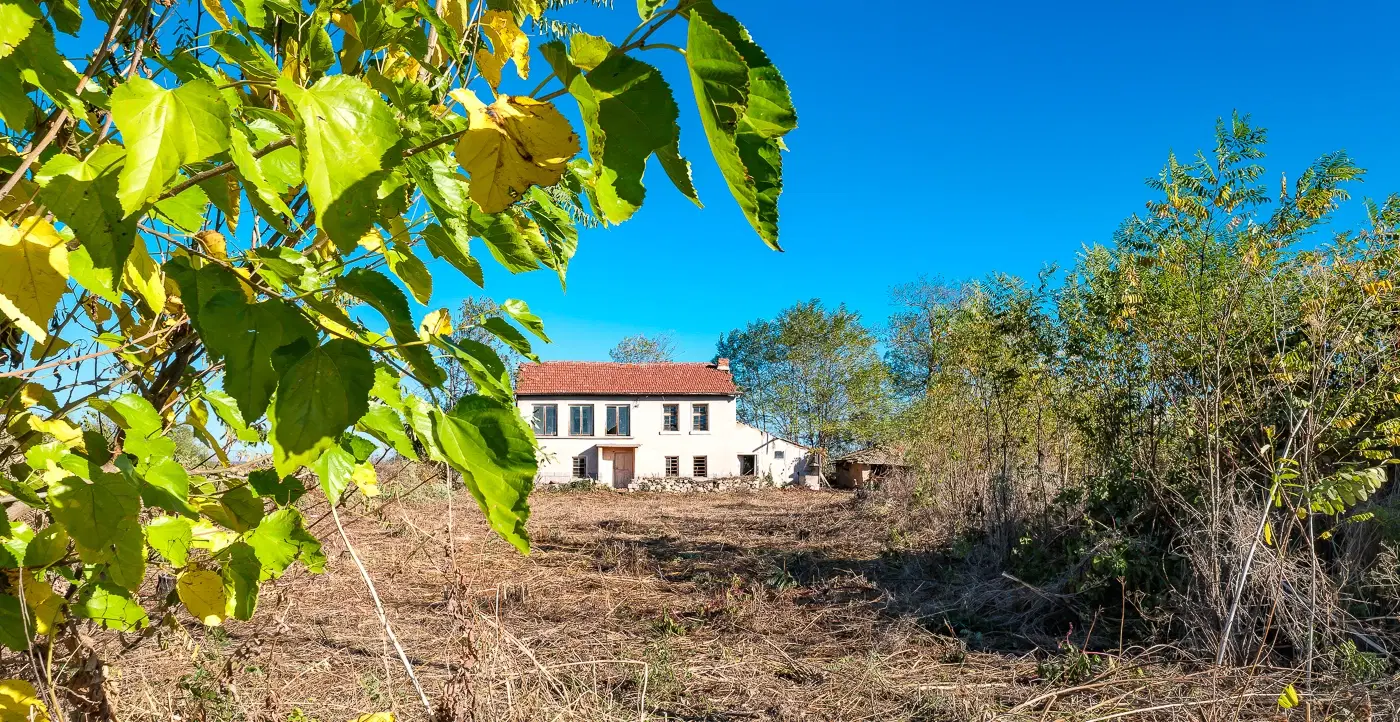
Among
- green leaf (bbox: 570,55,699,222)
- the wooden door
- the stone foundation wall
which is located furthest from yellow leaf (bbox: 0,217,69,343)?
the wooden door

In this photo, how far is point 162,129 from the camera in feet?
1.52

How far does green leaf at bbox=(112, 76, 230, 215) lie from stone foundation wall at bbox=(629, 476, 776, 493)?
1056 inches

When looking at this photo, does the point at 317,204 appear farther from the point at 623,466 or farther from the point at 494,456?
the point at 623,466

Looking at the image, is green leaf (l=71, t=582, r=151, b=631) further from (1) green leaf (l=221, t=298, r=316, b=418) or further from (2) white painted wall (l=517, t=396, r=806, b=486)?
(2) white painted wall (l=517, t=396, r=806, b=486)

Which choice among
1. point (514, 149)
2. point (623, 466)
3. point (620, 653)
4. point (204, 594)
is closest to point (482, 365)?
point (514, 149)

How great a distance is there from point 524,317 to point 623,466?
29.0 meters

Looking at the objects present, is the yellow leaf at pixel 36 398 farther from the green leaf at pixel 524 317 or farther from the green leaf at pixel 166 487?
the green leaf at pixel 524 317

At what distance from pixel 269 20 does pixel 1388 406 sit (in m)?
5.94

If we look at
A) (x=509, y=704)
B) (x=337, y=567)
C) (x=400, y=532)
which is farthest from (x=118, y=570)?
(x=400, y=532)

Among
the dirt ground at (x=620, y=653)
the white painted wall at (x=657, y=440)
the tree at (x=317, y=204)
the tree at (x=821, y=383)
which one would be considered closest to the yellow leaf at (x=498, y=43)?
the tree at (x=317, y=204)

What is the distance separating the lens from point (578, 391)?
94.4ft

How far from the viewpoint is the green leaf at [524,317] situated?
37.4 inches

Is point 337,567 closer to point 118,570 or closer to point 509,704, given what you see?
point 509,704

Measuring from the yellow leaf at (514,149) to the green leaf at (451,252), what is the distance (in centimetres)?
14
